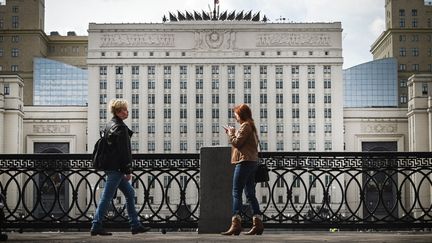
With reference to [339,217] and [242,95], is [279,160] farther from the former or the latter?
[242,95]

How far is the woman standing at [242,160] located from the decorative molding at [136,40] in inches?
4314

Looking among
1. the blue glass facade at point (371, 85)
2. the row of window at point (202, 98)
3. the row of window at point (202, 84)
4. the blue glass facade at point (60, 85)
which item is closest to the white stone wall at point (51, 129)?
the row of window at point (202, 98)

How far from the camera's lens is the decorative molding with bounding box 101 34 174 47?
121625 mm

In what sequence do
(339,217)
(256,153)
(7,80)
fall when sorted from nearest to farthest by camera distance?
(256,153)
(339,217)
(7,80)

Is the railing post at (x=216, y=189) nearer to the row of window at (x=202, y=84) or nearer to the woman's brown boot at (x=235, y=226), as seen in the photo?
the woman's brown boot at (x=235, y=226)

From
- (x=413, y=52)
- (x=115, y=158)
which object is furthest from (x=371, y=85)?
(x=115, y=158)

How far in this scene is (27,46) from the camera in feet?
479

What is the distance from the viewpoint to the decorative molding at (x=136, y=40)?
121625mm

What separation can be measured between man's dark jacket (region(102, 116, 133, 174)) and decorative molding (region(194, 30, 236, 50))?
110343mm

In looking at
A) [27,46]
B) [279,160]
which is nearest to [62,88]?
[27,46]

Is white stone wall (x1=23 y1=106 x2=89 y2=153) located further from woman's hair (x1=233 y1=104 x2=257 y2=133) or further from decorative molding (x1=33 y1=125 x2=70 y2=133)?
woman's hair (x1=233 y1=104 x2=257 y2=133)

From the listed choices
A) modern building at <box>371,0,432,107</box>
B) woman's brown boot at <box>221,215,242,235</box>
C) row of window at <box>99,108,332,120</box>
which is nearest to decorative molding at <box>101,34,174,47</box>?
row of window at <box>99,108,332,120</box>

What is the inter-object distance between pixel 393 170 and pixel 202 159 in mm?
3405

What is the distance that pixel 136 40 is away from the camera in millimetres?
121625
